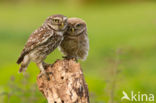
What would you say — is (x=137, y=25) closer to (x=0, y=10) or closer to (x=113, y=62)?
(x=0, y=10)

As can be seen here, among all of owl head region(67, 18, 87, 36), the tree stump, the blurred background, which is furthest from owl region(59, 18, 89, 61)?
the tree stump

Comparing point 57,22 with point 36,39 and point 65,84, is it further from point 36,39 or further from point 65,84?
point 65,84

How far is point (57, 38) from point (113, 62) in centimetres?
109

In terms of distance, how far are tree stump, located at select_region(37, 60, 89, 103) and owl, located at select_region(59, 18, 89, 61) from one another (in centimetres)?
84

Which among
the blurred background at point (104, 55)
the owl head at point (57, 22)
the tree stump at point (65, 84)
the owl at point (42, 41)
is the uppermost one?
the owl head at point (57, 22)

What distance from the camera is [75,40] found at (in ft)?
25.3

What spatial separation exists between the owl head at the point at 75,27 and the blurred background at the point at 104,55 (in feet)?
1.63

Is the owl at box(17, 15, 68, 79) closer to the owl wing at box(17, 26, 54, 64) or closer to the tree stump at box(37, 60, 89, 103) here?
the owl wing at box(17, 26, 54, 64)

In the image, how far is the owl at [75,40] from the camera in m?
7.61

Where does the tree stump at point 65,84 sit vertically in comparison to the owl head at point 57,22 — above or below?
below

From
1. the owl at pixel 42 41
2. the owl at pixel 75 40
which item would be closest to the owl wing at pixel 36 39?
the owl at pixel 42 41

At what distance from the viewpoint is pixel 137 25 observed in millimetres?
22500

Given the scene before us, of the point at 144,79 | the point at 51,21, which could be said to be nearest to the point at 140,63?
the point at 144,79

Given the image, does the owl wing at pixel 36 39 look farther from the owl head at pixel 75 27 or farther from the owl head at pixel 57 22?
the owl head at pixel 75 27
